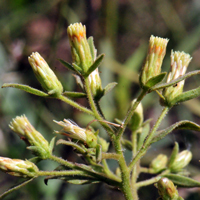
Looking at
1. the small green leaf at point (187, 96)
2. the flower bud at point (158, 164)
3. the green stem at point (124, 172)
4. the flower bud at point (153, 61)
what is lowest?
the flower bud at point (158, 164)

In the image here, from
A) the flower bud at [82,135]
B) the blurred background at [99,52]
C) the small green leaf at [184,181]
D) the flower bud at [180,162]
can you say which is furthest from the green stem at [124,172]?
the blurred background at [99,52]

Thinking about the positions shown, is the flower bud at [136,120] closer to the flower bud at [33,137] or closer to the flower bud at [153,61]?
the flower bud at [153,61]

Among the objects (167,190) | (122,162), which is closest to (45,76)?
(122,162)

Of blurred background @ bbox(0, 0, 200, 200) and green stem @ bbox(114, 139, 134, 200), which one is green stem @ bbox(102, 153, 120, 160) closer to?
green stem @ bbox(114, 139, 134, 200)

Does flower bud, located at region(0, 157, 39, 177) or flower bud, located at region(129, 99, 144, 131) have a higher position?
flower bud, located at region(0, 157, 39, 177)

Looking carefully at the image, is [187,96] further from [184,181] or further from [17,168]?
[17,168]

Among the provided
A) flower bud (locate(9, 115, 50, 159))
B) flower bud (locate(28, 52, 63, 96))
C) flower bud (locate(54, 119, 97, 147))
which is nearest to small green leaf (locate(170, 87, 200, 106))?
flower bud (locate(54, 119, 97, 147))

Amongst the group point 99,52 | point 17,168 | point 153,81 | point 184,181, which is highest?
point 99,52
